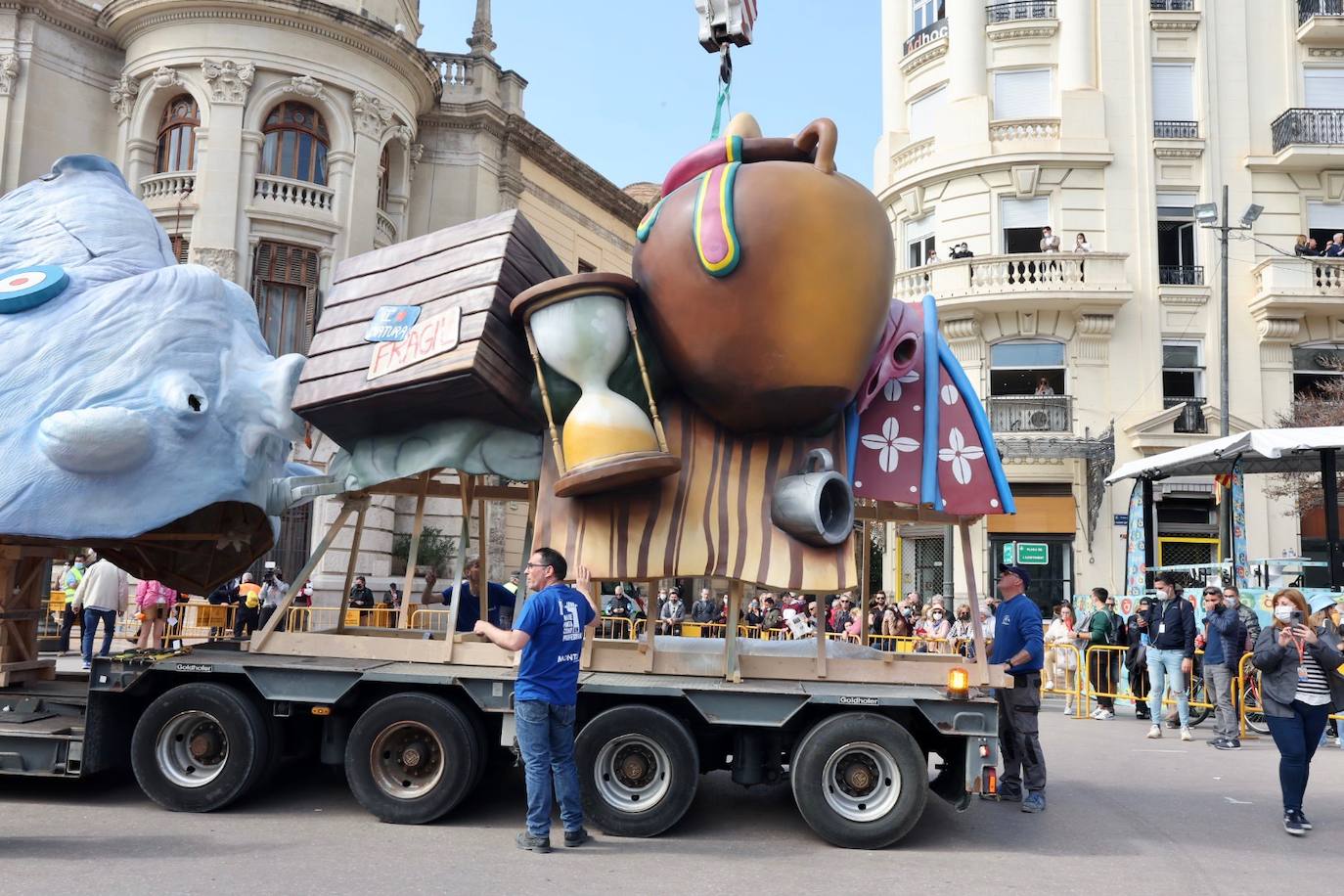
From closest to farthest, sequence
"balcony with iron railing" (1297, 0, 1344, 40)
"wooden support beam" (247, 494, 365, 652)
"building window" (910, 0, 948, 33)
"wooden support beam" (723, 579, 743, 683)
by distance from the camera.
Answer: "wooden support beam" (723, 579, 743, 683)
"wooden support beam" (247, 494, 365, 652)
"balcony with iron railing" (1297, 0, 1344, 40)
"building window" (910, 0, 948, 33)

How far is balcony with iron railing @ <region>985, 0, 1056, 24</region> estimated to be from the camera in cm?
2600

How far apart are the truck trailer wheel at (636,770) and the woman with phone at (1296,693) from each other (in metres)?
4.16

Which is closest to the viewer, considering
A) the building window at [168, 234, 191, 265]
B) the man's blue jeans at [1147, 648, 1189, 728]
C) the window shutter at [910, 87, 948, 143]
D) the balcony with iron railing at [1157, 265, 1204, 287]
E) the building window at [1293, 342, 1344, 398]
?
the man's blue jeans at [1147, 648, 1189, 728]

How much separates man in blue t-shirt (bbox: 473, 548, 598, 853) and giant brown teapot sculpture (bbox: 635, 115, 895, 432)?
1891 millimetres

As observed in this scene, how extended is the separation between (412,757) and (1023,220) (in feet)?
73.2

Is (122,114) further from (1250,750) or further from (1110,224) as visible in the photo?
→ (1250,750)

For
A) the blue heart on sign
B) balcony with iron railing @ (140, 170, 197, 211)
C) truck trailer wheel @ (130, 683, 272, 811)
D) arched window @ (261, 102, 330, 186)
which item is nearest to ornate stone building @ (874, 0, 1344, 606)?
arched window @ (261, 102, 330, 186)

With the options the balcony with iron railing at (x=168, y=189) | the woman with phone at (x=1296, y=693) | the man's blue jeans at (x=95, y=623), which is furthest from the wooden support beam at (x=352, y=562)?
the balcony with iron railing at (x=168, y=189)

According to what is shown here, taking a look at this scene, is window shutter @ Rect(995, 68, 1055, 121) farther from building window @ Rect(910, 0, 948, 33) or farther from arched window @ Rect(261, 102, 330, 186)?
arched window @ Rect(261, 102, 330, 186)

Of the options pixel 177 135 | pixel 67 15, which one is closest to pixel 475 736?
pixel 177 135

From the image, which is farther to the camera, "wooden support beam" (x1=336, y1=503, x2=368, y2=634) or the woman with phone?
"wooden support beam" (x1=336, y1=503, x2=368, y2=634)

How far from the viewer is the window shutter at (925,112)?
2683cm

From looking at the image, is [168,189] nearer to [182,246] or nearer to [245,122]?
[182,246]

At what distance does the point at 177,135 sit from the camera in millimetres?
24062
